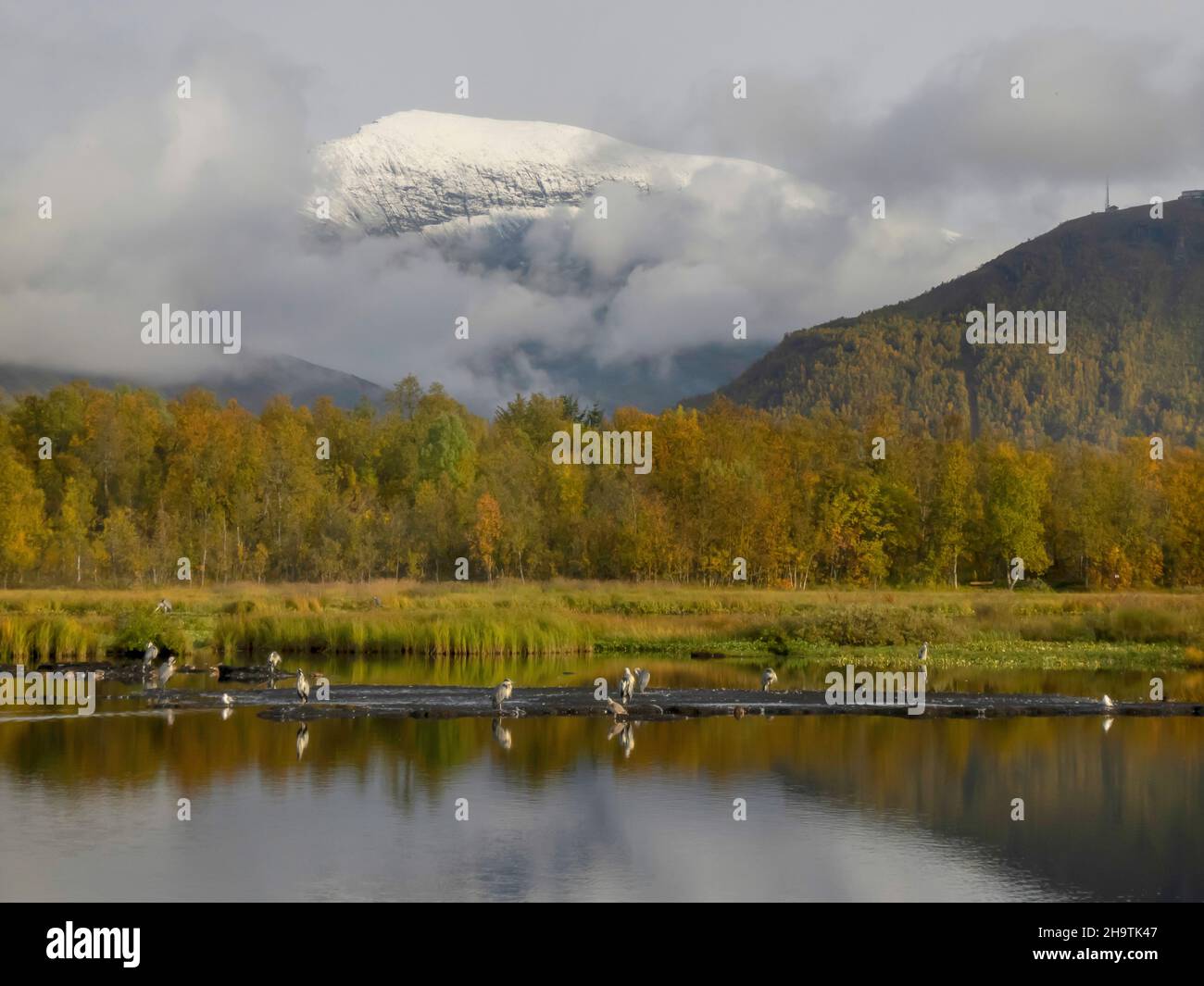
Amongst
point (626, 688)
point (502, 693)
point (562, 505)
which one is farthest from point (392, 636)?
point (562, 505)

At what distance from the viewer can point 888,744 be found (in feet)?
90.1

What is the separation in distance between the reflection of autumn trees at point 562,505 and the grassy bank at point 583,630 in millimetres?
25964

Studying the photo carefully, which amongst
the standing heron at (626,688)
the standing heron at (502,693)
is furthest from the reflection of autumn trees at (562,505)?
the standing heron at (502,693)

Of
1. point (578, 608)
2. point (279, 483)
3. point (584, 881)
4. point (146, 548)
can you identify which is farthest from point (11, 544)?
point (584, 881)

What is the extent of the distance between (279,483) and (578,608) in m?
41.0

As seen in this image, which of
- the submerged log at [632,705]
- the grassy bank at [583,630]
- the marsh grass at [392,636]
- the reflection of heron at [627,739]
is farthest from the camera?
the marsh grass at [392,636]

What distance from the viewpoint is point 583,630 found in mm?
46875

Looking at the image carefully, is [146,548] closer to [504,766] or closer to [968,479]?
[968,479]

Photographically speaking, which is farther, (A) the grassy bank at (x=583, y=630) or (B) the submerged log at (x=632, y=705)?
(A) the grassy bank at (x=583, y=630)

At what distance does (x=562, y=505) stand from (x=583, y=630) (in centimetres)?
4453

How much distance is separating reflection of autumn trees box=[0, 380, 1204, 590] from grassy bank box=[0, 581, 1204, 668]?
25964 millimetres

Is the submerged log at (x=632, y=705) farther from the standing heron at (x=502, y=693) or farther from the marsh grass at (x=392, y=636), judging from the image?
the marsh grass at (x=392, y=636)

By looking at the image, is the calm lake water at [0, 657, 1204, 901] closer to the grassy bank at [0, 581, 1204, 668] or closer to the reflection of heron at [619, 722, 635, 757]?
the reflection of heron at [619, 722, 635, 757]

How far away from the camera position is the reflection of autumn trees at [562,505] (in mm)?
83125
